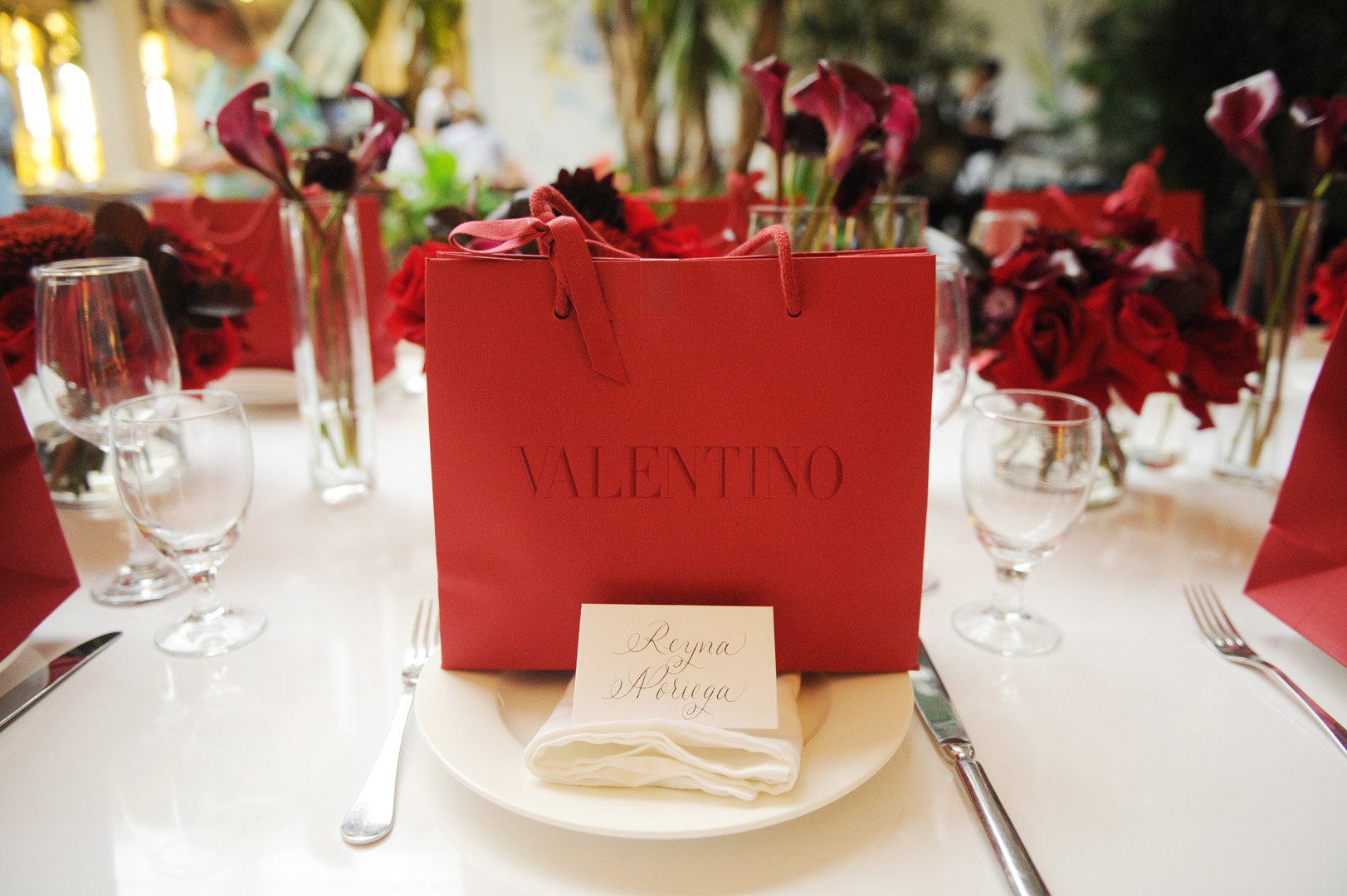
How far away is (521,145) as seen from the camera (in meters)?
6.30

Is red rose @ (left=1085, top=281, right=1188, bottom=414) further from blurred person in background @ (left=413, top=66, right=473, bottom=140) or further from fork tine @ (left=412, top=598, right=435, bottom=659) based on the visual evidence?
blurred person in background @ (left=413, top=66, right=473, bottom=140)

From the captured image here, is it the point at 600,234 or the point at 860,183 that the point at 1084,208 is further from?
the point at 600,234

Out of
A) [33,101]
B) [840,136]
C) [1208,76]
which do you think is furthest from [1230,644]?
[33,101]

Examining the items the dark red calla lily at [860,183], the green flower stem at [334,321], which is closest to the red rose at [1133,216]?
the dark red calla lily at [860,183]

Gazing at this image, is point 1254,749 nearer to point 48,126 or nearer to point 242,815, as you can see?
point 242,815

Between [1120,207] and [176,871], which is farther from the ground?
[1120,207]

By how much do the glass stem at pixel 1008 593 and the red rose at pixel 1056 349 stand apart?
274 millimetres

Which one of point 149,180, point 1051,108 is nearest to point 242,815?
point 149,180

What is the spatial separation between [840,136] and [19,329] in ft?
2.76

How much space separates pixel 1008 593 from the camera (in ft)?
2.38

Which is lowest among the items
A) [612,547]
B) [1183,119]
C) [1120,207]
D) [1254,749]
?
[1254,749]

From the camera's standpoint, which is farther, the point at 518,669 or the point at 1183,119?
the point at 1183,119

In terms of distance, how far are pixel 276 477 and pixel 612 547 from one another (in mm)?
660

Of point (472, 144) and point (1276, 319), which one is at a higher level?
point (472, 144)
